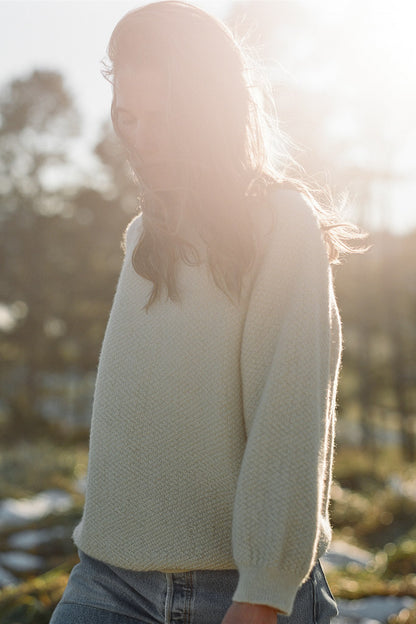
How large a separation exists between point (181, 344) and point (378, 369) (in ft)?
69.7

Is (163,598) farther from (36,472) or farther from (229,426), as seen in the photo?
(36,472)

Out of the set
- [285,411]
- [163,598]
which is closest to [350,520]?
[163,598]

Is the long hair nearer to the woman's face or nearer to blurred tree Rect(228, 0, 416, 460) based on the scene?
the woman's face

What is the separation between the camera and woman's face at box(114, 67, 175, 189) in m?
1.66

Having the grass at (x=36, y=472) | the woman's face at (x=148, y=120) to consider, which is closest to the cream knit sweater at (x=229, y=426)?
the woman's face at (x=148, y=120)

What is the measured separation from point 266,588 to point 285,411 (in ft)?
1.03

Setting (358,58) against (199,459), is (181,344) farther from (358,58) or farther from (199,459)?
(358,58)

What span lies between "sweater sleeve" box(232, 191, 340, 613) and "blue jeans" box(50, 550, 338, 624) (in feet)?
0.51

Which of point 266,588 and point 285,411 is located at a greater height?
point 285,411

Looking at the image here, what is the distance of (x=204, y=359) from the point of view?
1569 mm

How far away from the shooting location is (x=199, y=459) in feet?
5.11

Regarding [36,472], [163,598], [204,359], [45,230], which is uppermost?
[45,230]

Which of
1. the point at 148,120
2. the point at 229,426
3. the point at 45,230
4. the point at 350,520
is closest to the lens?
the point at 229,426

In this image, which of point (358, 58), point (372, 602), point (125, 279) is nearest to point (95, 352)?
point (358, 58)
